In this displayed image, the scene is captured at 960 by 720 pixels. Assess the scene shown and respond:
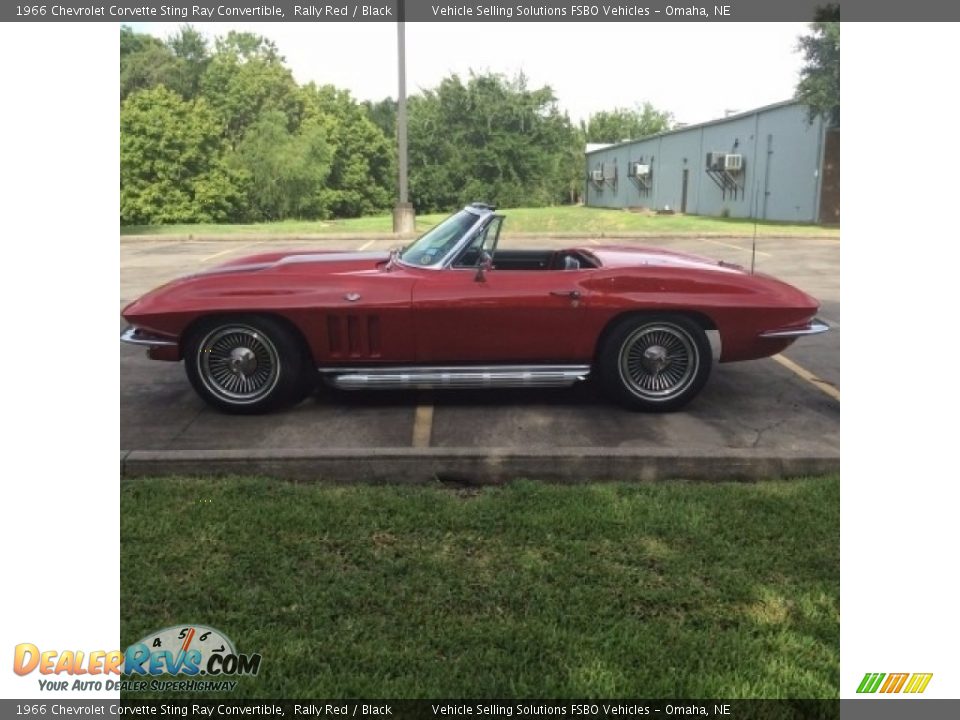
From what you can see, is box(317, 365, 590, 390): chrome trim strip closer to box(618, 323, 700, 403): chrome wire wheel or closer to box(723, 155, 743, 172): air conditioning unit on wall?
box(618, 323, 700, 403): chrome wire wheel

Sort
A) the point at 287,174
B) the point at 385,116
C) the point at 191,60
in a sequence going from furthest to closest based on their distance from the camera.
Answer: the point at 191,60 < the point at 287,174 < the point at 385,116

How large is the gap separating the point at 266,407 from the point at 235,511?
149 cm

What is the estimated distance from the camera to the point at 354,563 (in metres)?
2.88

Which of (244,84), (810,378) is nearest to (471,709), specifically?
(810,378)

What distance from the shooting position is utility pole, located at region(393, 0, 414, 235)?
3555 millimetres

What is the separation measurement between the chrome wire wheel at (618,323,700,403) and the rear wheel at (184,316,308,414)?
2.00 m

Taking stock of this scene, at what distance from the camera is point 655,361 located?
4727 millimetres

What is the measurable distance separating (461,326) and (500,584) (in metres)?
2.13

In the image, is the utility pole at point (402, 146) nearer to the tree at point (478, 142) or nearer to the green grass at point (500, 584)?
the tree at point (478, 142)

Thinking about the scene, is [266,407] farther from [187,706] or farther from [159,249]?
[159,249]

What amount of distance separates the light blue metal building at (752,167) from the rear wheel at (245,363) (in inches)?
643

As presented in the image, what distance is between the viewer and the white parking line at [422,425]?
4.25m

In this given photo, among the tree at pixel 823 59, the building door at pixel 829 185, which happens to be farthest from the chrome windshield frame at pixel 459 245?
the building door at pixel 829 185
